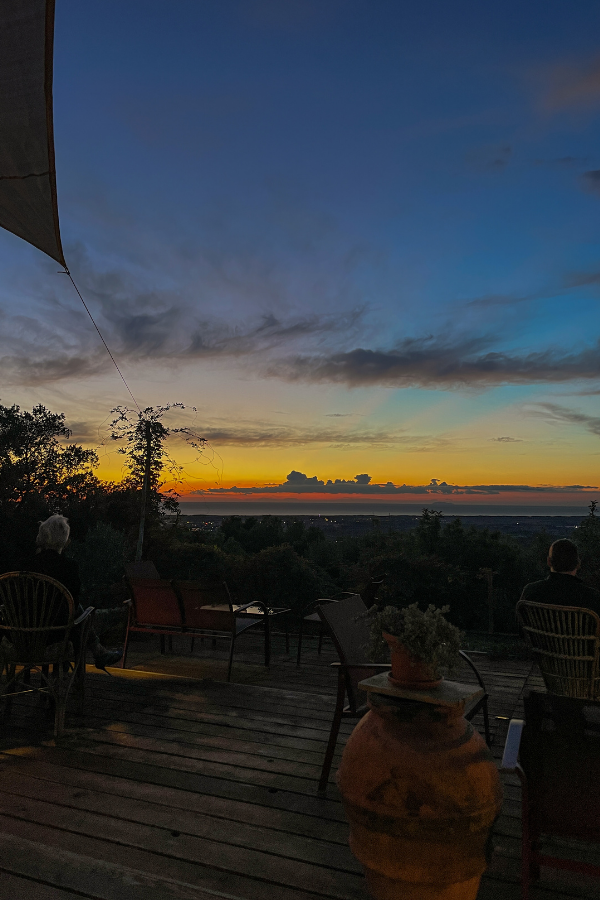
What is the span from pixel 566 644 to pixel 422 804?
174 cm

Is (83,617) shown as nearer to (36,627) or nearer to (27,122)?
(36,627)

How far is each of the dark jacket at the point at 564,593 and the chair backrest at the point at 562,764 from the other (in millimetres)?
1480

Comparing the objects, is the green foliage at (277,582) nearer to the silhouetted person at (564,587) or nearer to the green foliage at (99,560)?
the green foliage at (99,560)

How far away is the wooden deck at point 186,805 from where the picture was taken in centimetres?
195

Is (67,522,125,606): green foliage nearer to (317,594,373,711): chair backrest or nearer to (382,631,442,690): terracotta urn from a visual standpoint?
(317,594,373,711): chair backrest

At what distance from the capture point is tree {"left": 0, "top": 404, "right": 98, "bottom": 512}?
26.8ft

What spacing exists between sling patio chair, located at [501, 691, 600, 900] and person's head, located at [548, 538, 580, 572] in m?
1.58

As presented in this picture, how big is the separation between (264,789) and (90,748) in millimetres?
1153

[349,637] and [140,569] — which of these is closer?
[349,637]

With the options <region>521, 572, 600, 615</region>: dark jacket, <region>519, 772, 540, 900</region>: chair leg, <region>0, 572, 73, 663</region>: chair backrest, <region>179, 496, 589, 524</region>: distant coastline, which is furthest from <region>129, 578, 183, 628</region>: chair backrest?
<region>519, 772, 540, 900</region>: chair leg

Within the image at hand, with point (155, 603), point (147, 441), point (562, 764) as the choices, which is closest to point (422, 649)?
point (562, 764)

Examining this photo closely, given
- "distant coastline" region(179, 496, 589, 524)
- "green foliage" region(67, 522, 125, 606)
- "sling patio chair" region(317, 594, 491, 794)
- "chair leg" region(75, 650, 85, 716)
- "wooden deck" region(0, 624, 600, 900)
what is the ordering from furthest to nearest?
"distant coastline" region(179, 496, 589, 524) → "green foliage" region(67, 522, 125, 606) → "chair leg" region(75, 650, 85, 716) → "sling patio chair" region(317, 594, 491, 794) → "wooden deck" region(0, 624, 600, 900)

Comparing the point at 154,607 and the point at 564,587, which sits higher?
the point at 564,587

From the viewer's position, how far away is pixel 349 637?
10.1ft
